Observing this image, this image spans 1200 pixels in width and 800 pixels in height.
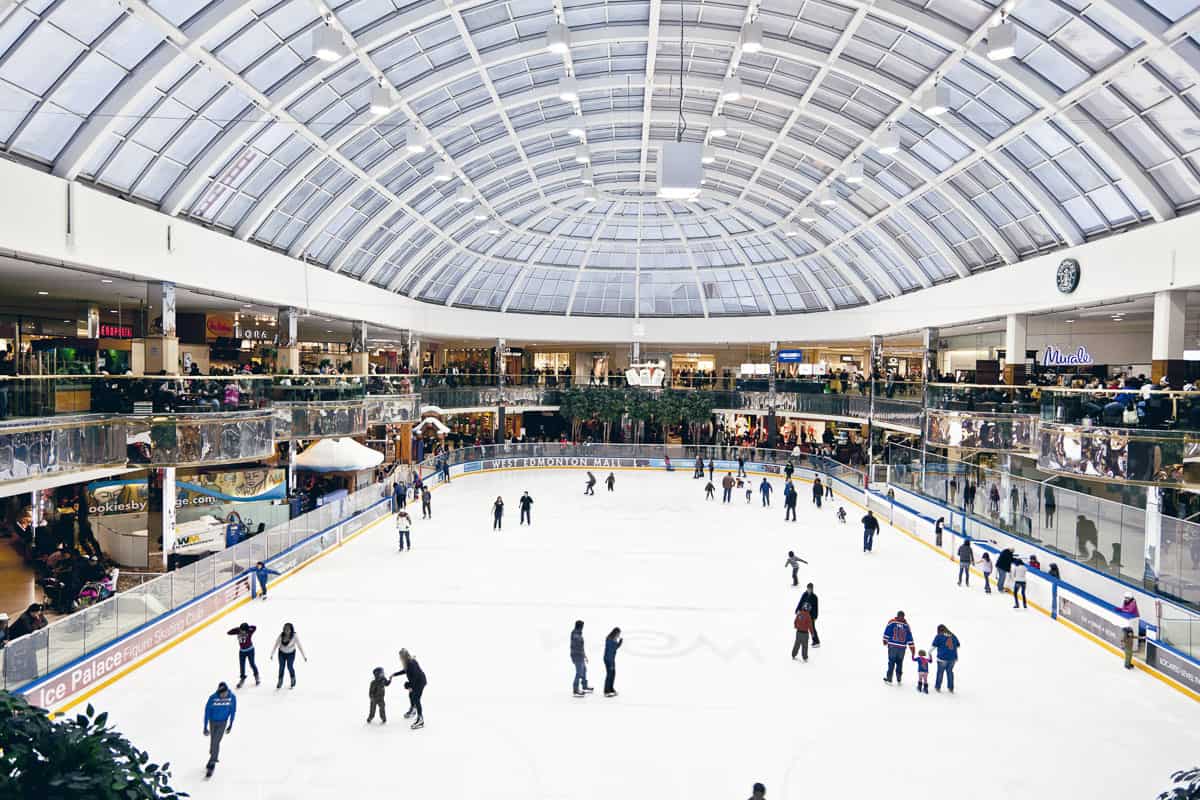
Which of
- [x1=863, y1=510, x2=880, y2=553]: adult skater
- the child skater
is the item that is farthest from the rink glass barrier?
[x1=863, y1=510, x2=880, y2=553]: adult skater

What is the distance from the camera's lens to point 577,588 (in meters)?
17.8

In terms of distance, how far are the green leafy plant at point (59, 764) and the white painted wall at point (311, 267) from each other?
13958 millimetres

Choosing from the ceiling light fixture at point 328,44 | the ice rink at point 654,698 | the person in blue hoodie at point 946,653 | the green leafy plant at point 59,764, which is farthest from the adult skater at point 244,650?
the ceiling light fixture at point 328,44

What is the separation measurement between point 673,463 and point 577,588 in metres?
24.5

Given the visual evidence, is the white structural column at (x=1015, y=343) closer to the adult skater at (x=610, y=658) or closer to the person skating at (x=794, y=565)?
the person skating at (x=794, y=565)

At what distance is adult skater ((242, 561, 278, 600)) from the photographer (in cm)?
1661

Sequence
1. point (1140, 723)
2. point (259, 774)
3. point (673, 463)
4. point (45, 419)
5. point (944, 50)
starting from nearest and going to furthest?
point (259, 774)
point (1140, 723)
point (45, 419)
point (944, 50)
point (673, 463)

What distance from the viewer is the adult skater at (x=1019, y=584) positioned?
16703mm

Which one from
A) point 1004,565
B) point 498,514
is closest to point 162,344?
point 498,514

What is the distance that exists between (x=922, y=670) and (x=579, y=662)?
18.8 feet

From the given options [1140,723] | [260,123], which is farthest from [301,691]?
[260,123]

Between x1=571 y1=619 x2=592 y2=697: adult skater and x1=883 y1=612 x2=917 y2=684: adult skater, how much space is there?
203 inches

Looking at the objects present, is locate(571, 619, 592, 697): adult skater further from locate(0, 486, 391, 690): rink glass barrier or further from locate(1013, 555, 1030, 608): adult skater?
locate(1013, 555, 1030, 608): adult skater

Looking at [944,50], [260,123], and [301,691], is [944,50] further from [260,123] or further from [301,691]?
[301,691]
